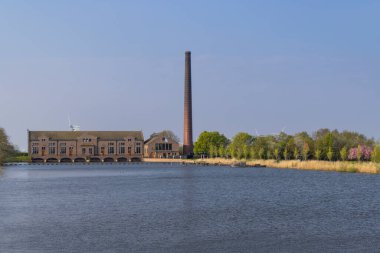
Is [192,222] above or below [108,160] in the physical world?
below

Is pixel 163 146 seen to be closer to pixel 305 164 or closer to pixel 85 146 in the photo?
pixel 85 146

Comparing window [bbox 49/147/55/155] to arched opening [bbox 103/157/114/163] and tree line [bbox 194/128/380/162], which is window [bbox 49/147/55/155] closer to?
arched opening [bbox 103/157/114/163]

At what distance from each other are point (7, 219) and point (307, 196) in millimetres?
24028

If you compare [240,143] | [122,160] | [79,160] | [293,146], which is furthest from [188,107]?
[79,160]

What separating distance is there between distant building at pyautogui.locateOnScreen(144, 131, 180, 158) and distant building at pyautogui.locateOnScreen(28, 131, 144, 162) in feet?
13.1

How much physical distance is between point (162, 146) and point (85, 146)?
70.2 feet

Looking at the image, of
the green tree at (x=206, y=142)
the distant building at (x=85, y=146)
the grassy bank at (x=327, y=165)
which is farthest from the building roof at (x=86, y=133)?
the grassy bank at (x=327, y=165)

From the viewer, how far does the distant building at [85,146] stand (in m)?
151

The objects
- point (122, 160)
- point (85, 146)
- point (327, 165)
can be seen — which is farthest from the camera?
point (122, 160)

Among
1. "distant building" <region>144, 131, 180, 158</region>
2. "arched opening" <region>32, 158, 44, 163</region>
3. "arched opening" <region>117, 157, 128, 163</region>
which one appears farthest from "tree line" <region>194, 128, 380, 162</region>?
"arched opening" <region>32, 158, 44, 163</region>

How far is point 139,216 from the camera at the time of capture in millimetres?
32250

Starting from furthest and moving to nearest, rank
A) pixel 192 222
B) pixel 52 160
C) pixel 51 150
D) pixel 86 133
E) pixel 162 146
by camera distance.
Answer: pixel 162 146 < pixel 86 133 < pixel 52 160 < pixel 51 150 < pixel 192 222

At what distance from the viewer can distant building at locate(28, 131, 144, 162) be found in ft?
496

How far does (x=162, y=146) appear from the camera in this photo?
15900 centimetres
